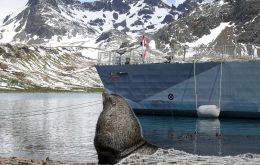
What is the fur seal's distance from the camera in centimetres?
2278

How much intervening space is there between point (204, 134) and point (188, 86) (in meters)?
12.5

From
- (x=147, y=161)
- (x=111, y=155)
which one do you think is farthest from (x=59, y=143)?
(x=147, y=161)

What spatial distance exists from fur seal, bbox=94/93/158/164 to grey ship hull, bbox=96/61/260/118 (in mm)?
31135

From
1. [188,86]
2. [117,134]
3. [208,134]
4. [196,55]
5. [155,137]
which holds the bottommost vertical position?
[155,137]

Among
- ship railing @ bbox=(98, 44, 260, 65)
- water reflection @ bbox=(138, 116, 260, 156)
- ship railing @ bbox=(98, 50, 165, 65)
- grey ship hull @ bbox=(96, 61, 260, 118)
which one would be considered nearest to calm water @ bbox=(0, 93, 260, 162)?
water reflection @ bbox=(138, 116, 260, 156)

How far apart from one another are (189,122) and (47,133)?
53.9 feet

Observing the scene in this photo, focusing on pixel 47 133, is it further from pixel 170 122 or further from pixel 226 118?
pixel 226 118

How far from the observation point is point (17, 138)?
1708 inches

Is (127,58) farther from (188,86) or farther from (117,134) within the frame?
(117,134)

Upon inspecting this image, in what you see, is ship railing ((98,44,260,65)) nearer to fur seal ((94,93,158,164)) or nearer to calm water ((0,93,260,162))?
calm water ((0,93,260,162))

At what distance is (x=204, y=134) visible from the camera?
4450 cm

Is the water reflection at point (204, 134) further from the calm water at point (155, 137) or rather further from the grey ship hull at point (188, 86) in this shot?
the grey ship hull at point (188, 86)

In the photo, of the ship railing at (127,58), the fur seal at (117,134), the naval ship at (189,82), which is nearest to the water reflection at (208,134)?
the naval ship at (189,82)

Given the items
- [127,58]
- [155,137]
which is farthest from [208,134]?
[127,58]
